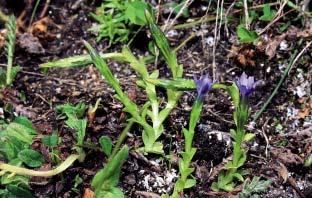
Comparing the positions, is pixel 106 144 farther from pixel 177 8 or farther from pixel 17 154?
pixel 177 8

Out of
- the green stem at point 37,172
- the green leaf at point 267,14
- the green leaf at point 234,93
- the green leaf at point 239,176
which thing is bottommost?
the green leaf at point 239,176

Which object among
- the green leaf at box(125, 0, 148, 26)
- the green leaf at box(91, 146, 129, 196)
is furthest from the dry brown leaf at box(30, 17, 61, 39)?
the green leaf at box(91, 146, 129, 196)

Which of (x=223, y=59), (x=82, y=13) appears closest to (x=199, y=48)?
(x=223, y=59)

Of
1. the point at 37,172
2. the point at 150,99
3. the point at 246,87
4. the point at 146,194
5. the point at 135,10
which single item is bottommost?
the point at 146,194

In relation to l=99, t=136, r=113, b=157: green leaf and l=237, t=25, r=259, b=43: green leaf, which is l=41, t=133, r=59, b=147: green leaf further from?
l=237, t=25, r=259, b=43: green leaf

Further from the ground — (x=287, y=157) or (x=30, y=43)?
(x=30, y=43)

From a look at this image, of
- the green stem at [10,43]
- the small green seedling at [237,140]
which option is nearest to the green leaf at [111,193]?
the small green seedling at [237,140]

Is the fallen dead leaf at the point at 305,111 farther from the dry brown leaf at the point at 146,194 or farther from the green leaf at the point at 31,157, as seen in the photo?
the green leaf at the point at 31,157

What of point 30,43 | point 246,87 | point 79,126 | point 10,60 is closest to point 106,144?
point 79,126
